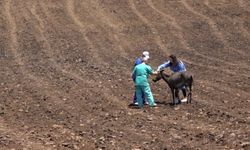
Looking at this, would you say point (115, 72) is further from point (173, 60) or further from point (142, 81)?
point (142, 81)

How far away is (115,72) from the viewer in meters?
21.9

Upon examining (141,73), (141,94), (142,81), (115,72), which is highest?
(115,72)

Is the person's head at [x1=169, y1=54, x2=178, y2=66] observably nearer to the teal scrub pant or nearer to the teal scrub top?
the teal scrub top

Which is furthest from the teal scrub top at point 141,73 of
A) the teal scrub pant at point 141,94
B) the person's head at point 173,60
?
the person's head at point 173,60

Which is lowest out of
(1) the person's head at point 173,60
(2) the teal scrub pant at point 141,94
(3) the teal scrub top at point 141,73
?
(2) the teal scrub pant at point 141,94

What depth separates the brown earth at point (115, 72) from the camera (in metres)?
12.8

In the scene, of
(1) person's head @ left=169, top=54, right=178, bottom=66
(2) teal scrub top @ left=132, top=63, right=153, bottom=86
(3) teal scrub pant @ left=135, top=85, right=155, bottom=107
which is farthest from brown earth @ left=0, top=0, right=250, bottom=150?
(1) person's head @ left=169, top=54, right=178, bottom=66

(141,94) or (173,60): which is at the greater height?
(173,60)

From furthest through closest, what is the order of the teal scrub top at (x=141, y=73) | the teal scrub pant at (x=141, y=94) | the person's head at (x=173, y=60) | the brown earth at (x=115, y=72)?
1. the person's head at (x=173, y=60)
2. the teal scrub pant at (x=141, y=94)
3. the teal scrub top at (x=141, y=73)
4. the brown earth at (x=115, y=72)

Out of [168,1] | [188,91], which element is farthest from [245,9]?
[188,91]

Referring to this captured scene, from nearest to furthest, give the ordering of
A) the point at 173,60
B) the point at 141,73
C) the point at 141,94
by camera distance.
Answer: the point at 141,73 < the point at 141,94 < the point at 173,60

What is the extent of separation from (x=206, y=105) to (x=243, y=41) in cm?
1251

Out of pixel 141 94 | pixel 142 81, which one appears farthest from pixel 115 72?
pixel 142 81

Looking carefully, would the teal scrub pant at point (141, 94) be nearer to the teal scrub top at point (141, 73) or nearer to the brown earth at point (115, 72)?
the teal scrub top at point (141, 73)
